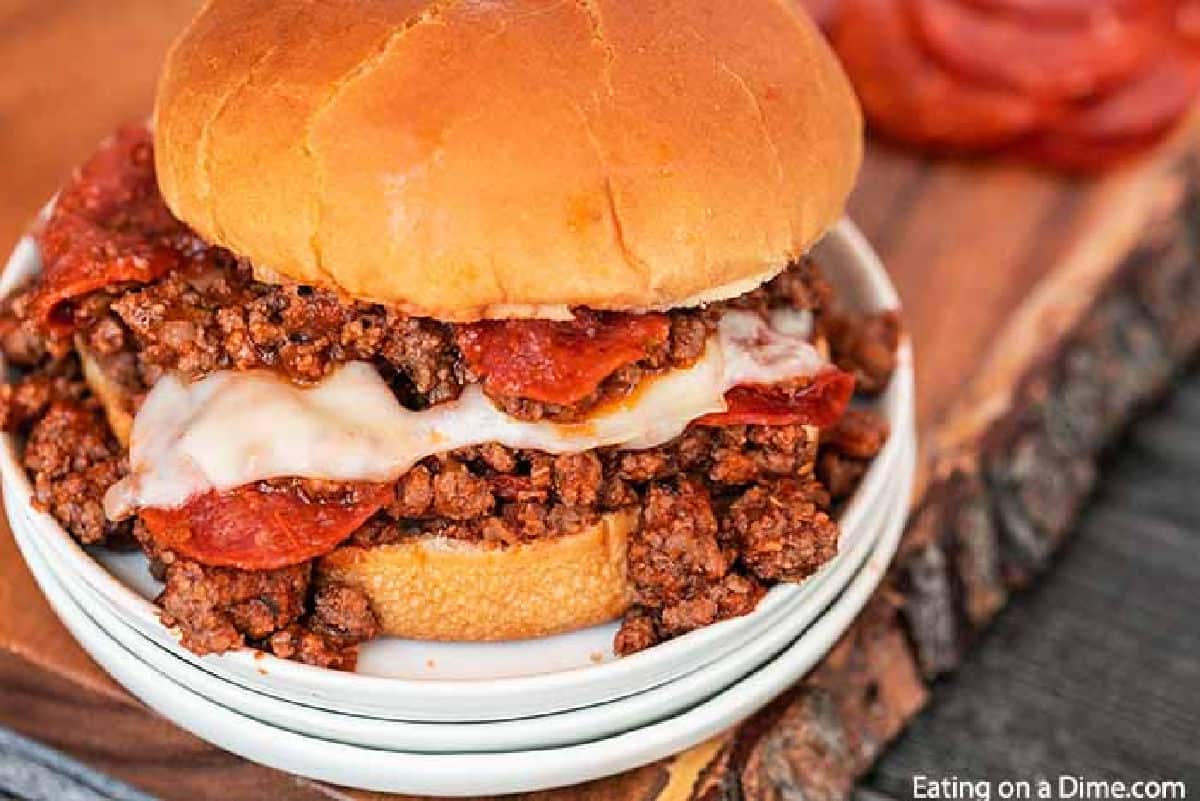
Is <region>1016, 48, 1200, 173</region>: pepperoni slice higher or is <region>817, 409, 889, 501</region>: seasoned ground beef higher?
<region>817, 409, 889, 501</region>: seasoned ground beef

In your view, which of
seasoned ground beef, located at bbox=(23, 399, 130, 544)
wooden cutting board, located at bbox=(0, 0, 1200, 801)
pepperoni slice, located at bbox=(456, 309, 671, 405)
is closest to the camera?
pepperoni slice, located at bbox=(456, 309, 671, 405)

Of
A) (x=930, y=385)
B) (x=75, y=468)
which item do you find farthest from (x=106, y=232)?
(x=930, y=385)

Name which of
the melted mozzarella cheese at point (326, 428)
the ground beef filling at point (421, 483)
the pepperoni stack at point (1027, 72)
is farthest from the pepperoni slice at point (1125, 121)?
the melted mozzarella cheese at point (326, 428)

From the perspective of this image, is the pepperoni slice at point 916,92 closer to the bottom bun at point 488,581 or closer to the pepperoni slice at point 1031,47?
the pepperoni slice at point 1031,47

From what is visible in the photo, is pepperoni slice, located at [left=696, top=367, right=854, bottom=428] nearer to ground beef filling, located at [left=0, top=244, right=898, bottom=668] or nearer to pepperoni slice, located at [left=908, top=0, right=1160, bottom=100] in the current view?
ground beef filling, located at [left=0, top=244, right=898, bottom=668]

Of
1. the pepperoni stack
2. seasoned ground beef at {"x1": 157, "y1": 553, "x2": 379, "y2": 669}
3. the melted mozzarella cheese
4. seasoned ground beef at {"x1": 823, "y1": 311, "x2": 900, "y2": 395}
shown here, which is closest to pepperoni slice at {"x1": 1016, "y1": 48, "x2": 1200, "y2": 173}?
the pepperoni stack
